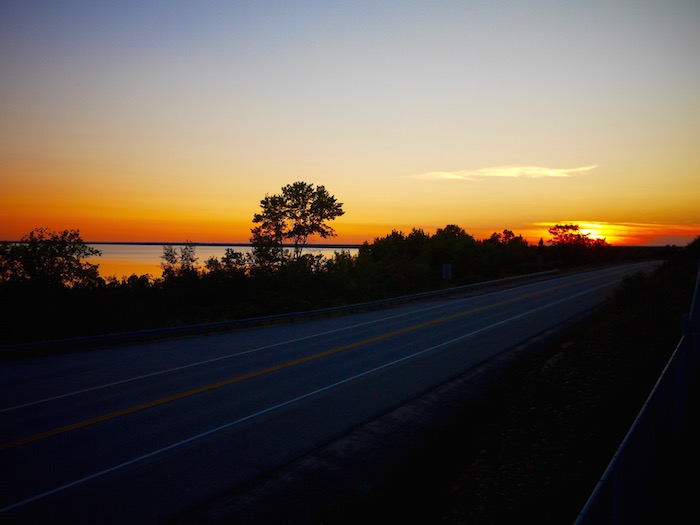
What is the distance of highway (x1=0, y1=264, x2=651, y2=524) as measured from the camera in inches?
282

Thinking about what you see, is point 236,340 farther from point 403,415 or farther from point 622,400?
point 622,400

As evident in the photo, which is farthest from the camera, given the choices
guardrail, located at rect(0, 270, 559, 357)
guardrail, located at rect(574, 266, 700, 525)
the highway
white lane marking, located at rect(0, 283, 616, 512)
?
guardrail, located at rect(0, 270, 559, 357)

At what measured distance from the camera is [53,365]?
15.3 meters

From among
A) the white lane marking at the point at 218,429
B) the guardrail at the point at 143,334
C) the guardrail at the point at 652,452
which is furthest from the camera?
the guardrail at the point at 143,334

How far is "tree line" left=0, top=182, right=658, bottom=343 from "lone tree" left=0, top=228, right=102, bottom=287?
0.04 metres

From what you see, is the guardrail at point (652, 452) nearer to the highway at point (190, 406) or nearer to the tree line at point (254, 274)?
the highway at point (190, 406)

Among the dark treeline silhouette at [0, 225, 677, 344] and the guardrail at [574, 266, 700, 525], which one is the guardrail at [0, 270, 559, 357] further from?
the guardrail at [574, 266, 700, 525]

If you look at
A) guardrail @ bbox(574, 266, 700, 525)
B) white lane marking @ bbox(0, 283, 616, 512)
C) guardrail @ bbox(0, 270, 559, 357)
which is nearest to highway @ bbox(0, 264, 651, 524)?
white lane marking @ bbox(0, 283, 616, 512)

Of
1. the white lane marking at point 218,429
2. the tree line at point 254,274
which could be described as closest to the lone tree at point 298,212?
the tree line at point 254,274

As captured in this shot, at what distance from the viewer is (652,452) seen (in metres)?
5.36

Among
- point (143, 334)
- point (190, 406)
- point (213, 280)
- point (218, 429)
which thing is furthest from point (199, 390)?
point (213, 280)

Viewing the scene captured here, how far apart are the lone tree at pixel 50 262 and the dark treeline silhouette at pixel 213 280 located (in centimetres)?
4

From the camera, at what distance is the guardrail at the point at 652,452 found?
349cm

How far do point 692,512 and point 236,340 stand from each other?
16.4 m
